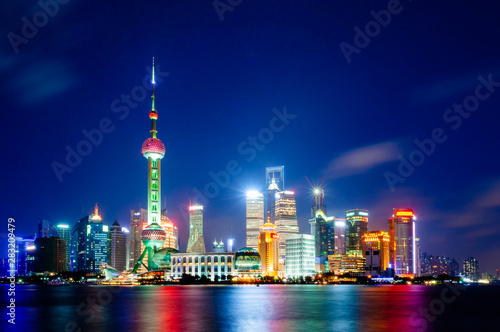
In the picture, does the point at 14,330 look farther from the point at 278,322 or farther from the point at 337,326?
the point at 337,326

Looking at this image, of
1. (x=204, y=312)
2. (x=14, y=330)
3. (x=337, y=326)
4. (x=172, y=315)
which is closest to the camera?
(x=14, y=330)

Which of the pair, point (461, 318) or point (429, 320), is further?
point (461, 318)

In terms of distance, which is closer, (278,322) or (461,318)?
(278,322)

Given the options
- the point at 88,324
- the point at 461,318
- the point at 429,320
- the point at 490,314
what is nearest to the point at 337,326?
the point at 429,320

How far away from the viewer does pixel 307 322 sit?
69.8m

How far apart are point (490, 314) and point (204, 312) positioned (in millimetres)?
47328

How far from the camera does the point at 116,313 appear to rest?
265 ft

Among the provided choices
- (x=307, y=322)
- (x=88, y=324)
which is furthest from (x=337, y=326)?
(x=88, y=324)

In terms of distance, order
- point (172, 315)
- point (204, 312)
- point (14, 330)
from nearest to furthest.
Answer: point (14, 330) < point (172, 315) < point (204, 312)

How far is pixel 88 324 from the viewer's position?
218 ft

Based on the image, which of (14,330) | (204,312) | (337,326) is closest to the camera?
(14,330)

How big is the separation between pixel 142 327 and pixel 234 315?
19.1m

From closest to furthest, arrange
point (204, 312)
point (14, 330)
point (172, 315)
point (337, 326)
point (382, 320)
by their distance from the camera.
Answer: point (14, 330), point (337, 326), point (382, 320), point (172, 315), point (204, 312)

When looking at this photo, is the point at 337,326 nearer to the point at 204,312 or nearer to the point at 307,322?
the point at 307,322
